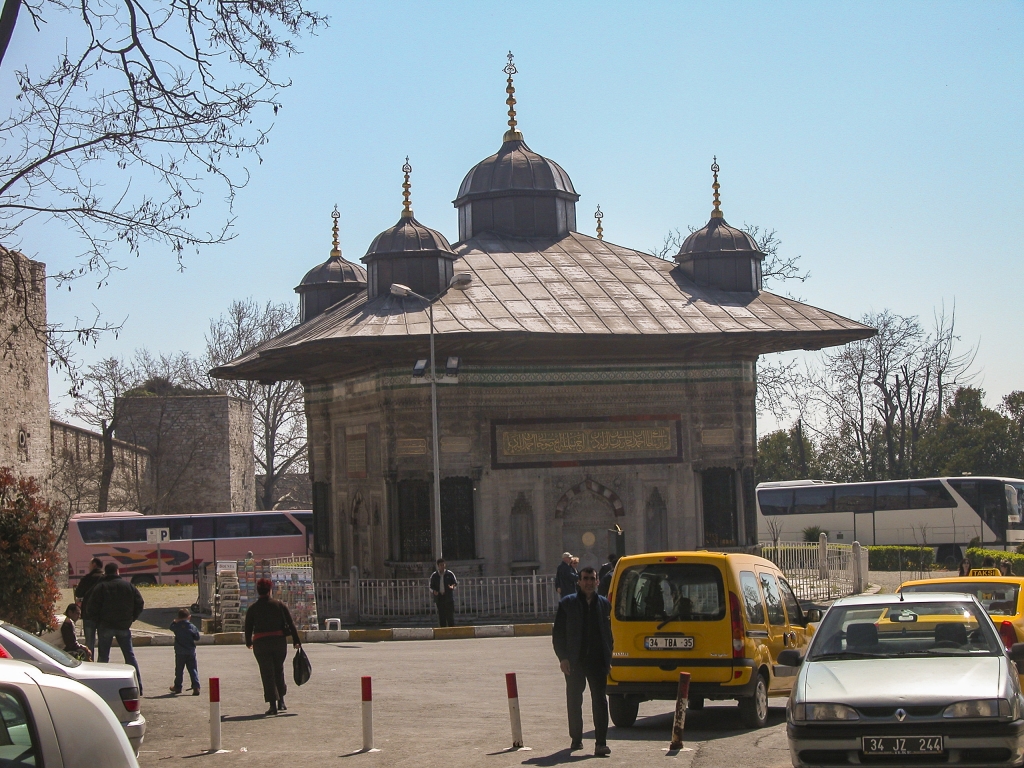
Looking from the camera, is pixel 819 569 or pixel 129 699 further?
pixel 819 569

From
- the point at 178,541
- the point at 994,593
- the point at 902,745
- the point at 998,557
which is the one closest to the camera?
the point at 902,745

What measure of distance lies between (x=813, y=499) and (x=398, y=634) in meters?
22.5

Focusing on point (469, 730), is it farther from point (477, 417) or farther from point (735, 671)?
point (477, 417)

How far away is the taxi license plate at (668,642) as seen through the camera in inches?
445

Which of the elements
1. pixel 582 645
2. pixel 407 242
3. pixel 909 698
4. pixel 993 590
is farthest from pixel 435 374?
pixel 909 698

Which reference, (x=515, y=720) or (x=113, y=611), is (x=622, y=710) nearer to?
(x=515, y=720)

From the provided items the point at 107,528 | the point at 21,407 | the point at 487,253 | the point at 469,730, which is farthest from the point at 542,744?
the point at 107,528

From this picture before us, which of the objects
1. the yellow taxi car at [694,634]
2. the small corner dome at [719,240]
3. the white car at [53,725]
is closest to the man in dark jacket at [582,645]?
the yellow taxi car at [694,634]

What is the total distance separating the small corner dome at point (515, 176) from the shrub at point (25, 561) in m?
19.4

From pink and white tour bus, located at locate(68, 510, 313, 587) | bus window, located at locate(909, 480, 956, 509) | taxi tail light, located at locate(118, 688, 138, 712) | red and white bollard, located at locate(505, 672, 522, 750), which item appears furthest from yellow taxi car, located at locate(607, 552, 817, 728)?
pink and white tour bus, located at locate(68, 510, 313, 587)

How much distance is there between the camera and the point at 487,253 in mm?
29734

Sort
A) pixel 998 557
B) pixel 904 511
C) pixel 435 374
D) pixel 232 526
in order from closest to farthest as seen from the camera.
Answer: pixel 435 374, pixel 998 557, pixel 904 511, pixel 232 526

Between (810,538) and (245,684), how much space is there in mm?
29336

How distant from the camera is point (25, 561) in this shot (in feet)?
42.7
